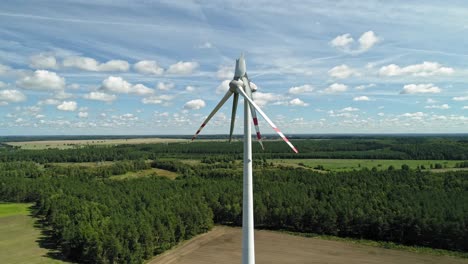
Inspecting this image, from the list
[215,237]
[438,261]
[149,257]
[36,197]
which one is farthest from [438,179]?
[36,197]

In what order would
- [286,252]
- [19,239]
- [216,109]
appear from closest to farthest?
[216,109]
[286,252]
[19,239]

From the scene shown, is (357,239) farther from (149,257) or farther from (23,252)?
(23,252)

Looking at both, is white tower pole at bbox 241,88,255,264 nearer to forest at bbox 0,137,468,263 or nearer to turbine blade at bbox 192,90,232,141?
turbine blade at bbox 192,90,232,141

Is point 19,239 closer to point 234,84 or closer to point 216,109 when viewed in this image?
point 216,109

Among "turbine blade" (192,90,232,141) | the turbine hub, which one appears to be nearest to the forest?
"turbine blade" (192,90,232,141)

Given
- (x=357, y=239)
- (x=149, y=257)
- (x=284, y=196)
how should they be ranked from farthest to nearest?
1. (x=284, y=196)
2. (x=357, y=239)
3. (x=149, y=257)

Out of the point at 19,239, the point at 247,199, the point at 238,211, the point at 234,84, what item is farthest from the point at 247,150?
the point at 19,239

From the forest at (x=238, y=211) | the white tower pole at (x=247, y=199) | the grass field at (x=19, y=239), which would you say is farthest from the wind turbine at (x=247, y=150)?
the grass field at (x=19, y=239)
